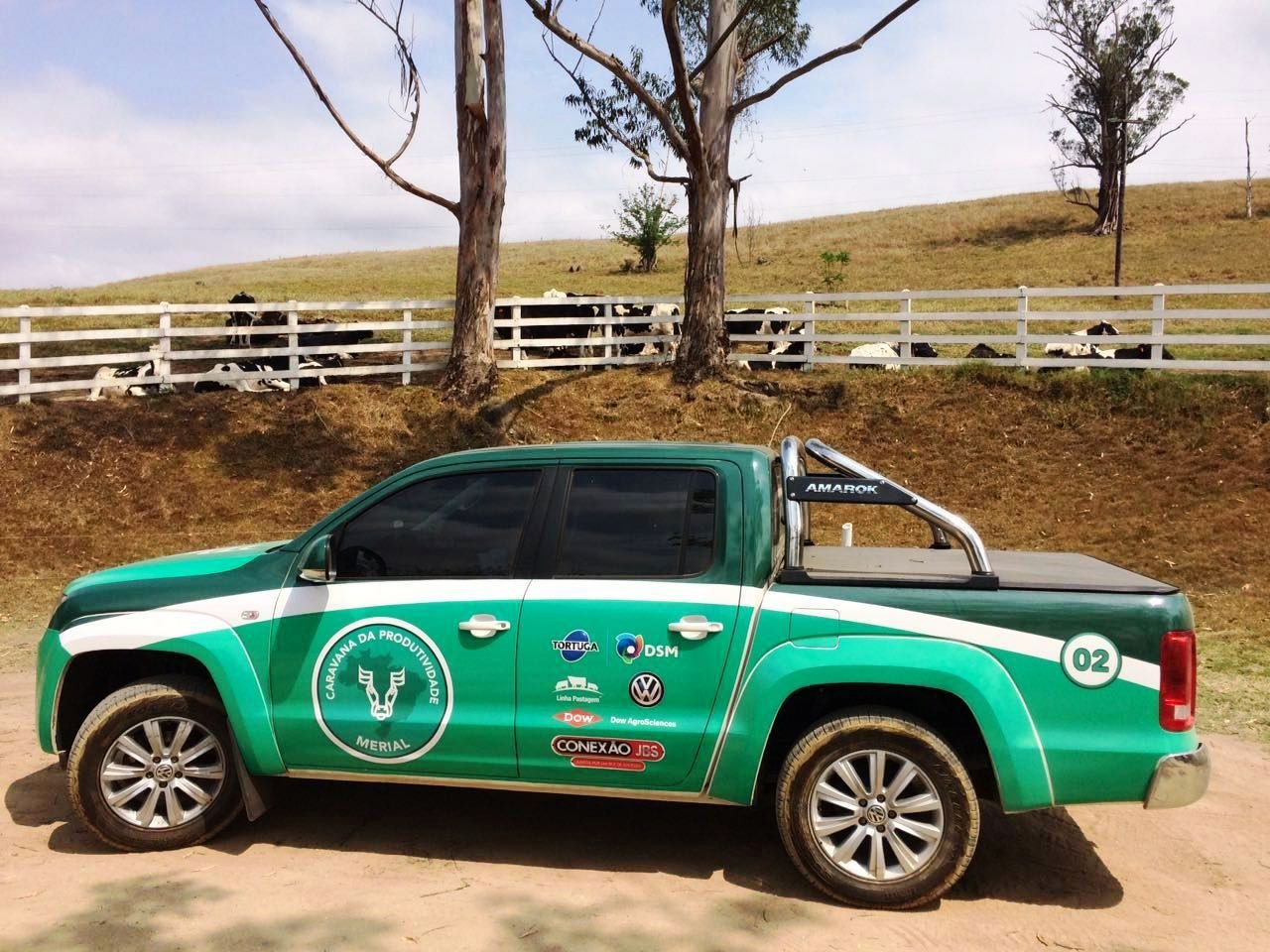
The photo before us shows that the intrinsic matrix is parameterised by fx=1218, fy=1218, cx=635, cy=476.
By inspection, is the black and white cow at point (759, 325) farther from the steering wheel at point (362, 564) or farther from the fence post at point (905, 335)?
the steering wheel at point (362, 564)

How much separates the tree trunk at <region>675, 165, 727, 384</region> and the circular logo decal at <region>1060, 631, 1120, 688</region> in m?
15.0

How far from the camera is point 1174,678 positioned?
4.57 meters

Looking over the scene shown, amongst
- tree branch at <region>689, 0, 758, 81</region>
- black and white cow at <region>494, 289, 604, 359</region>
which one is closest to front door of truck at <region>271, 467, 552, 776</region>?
tree branch at <region>689, 0, 758, 81</region>

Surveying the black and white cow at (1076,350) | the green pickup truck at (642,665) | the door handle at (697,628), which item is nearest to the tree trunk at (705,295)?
the black and white cow at (1076,350)

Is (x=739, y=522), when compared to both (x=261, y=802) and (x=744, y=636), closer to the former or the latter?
(x=744, y=636)

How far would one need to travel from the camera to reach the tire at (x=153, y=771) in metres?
5.26

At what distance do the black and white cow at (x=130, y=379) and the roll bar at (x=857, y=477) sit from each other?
1404 cm

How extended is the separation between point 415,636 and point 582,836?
4.25 feet

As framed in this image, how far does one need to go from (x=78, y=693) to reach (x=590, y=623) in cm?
247

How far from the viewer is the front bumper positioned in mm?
4555

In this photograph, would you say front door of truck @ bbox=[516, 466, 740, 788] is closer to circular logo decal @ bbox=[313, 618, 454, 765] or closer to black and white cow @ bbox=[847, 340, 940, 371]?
circular logo decal @ bbox=[313, 618, 454, 765]

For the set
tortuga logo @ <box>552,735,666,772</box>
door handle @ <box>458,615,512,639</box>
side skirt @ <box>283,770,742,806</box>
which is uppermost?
door handle @ <box>458,615,512,639</box>

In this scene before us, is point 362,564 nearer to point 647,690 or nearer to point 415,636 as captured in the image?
point 415,636

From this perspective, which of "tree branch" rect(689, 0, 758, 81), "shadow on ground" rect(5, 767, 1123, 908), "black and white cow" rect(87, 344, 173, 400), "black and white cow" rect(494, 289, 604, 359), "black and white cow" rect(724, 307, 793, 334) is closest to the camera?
"shadow on ground" rect(5, 767, 1123, 908)
